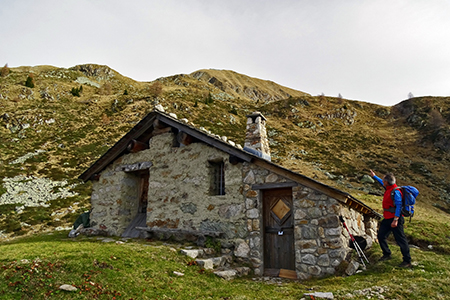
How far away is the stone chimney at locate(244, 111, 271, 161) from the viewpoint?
10.8 m

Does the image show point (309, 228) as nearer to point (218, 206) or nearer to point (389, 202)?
point (389, 202)

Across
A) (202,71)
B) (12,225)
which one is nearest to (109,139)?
(12,225)

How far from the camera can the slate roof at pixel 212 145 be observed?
747cm

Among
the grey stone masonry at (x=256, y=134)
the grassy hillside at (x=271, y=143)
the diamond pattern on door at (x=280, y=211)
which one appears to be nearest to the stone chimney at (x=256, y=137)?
the grey stone masonry at (x=256, y=134)

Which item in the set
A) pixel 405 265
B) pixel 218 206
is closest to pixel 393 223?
pixel 405 265

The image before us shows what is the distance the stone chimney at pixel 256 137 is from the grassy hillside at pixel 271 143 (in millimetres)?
5380

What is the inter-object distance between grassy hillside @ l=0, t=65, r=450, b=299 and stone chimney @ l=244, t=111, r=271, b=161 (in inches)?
212

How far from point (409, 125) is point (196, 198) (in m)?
55.2

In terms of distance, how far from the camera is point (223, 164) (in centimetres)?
980

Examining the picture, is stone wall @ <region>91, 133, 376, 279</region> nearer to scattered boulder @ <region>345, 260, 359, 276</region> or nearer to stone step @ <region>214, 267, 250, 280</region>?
scattered boulder @ <region>345, 260, 359, 276</region>

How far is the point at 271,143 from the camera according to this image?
3791 cm

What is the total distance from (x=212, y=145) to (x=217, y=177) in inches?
44.8

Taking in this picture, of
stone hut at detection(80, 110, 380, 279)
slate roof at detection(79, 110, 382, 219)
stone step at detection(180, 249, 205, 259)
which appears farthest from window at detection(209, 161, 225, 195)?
stone step at detection(180, 249, 205, 259)

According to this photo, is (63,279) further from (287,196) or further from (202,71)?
(202,71)
